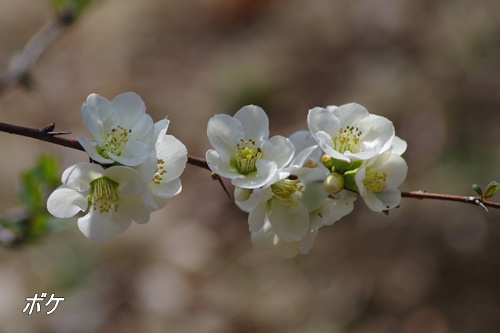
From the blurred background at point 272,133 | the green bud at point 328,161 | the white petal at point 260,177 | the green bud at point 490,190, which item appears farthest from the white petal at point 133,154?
the blurred background at point 272,133

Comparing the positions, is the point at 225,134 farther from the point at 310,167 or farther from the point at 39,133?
the point at 39,133

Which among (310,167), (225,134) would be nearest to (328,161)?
(310,167)

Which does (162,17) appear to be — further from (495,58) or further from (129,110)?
(129,110)

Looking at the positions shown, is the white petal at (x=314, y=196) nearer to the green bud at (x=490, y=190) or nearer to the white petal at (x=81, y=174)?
the green bud at (x=490, y=190)

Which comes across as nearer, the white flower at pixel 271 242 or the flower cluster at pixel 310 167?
the flower cluster at pixel 310 167

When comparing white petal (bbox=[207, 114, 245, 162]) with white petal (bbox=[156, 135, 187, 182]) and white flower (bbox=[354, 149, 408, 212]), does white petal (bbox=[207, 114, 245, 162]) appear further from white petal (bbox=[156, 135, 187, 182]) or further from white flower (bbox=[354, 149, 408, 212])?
white flower (bbox=[354, 149, 408, 212])

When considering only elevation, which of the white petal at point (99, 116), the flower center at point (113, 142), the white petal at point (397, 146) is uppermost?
the white petal at point (99, 116)

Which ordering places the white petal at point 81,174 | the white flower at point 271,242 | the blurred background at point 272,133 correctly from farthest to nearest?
the blurred background at point 272,133
the white flower at point 271,242
the white petal at point 81,174

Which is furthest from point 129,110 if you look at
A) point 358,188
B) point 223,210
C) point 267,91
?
point 267,91
